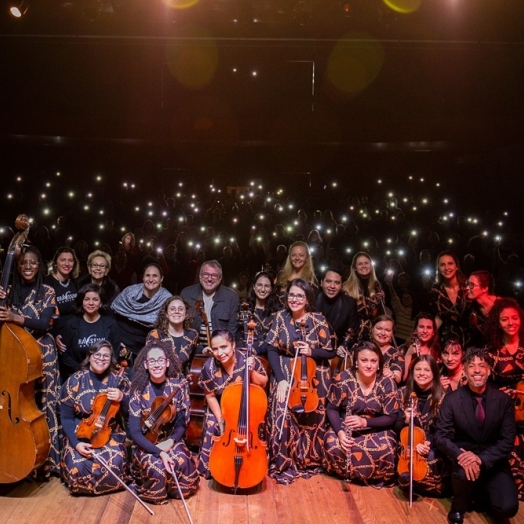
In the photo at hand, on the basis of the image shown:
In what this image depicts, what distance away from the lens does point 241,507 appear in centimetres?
350

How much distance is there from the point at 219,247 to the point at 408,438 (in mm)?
4031

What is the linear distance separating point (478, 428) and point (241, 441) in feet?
4.63

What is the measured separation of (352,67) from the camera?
8648mm

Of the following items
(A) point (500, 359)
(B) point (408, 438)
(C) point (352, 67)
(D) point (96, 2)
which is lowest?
(B) point (408, 438)

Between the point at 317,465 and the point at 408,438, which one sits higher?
the point at 408,438

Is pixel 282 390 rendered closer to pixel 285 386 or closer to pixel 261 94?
pixel 285 386

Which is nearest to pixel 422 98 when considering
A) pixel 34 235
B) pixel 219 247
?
pixel 219 247

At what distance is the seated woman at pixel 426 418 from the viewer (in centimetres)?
363

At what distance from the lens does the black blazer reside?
3.41m

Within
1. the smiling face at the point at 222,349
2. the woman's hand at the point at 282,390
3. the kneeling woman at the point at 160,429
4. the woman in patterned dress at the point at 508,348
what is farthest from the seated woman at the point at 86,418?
the woman in patterned dress at the point at 508,348

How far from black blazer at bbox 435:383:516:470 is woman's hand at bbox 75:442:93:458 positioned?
82.8 inches

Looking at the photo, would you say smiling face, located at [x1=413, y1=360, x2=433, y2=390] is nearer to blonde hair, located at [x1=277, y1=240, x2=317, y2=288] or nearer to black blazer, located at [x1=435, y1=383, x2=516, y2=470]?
black blazer, located at [x1=435, y1=383, x2=516, y2=470]

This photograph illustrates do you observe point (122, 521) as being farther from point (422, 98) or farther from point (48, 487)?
point (422, 98)

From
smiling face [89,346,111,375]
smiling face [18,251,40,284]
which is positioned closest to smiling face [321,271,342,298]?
smiling face [89,346,111,375]
